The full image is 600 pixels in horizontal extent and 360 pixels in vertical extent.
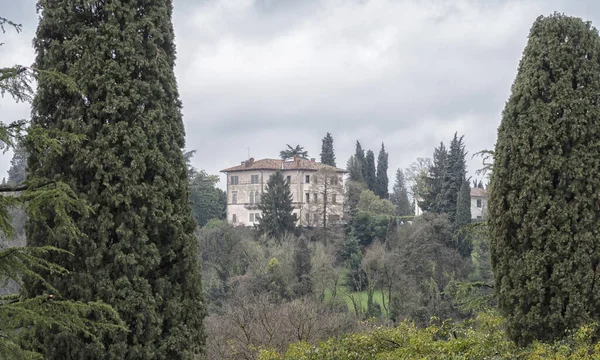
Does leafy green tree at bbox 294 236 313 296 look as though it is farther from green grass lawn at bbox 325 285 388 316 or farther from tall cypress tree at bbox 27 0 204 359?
tall cypress tree at bbox 27 0 204 359

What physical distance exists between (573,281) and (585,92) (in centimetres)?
276

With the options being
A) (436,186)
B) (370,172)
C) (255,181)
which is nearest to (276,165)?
(255,181)

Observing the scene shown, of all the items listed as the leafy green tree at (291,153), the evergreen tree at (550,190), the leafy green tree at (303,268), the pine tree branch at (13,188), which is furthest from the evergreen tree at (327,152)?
the pine tree branch at (13,188)

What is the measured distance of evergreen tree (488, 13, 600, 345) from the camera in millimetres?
9508

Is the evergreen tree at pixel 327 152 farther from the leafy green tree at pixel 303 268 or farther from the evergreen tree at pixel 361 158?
the leafy green tree at pixel 303 268

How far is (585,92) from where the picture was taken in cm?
991

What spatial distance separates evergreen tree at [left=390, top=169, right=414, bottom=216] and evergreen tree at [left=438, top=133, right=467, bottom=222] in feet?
53.2

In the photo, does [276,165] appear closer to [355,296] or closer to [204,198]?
[204,198]

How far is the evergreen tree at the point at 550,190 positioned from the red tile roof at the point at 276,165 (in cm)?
5117

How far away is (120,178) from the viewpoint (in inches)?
355

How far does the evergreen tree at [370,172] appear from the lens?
64.2 m

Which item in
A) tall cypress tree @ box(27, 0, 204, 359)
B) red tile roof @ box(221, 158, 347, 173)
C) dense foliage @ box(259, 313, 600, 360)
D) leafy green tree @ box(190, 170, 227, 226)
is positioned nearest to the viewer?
dense foliage @ box(259, 313, 600, 360)

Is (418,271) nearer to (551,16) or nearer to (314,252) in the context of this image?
(314,252)

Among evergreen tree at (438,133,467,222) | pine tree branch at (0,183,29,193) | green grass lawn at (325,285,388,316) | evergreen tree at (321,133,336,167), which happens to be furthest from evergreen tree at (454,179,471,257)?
pine tree branch at (0,183,29,193)
